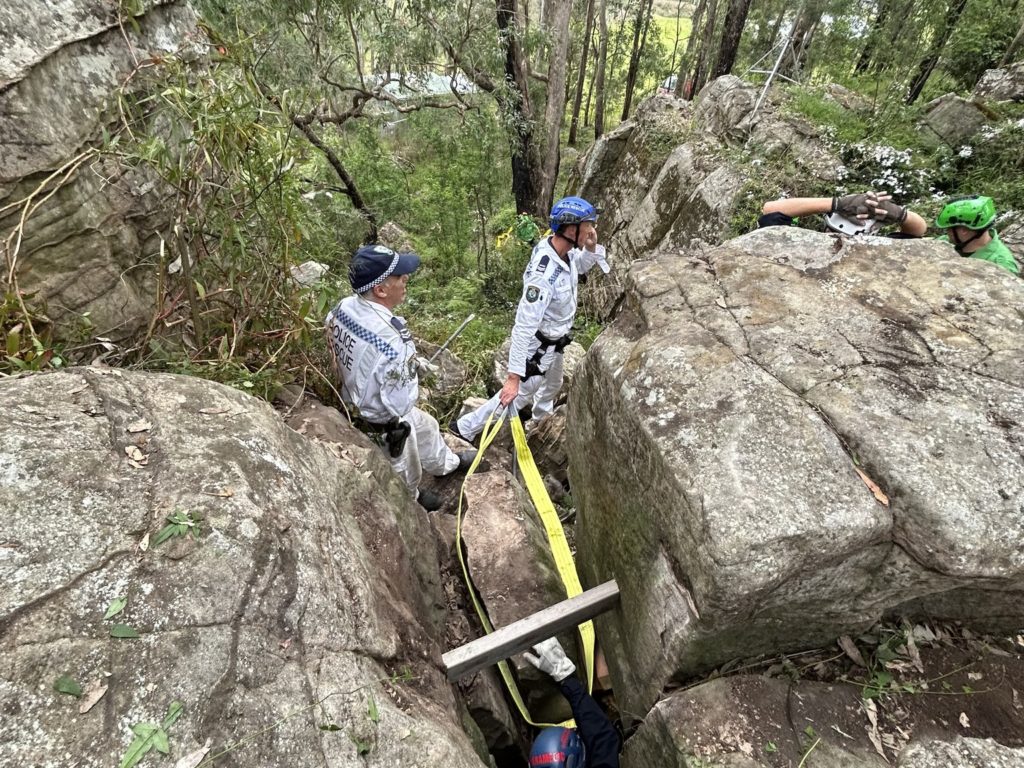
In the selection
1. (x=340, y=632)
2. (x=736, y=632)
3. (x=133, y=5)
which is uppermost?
(x=133, y=5)

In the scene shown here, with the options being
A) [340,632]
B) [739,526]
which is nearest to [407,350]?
[340,632]

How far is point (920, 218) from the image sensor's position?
4348 millimetres

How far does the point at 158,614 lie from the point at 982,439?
3437 millimetres

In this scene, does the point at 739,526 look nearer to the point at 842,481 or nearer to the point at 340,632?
the point at 842,481

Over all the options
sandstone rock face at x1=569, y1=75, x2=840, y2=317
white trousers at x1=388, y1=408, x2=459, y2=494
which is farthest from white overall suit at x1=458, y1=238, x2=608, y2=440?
sandstone rock face at x1=569, y1=75, x2=840, y2=317

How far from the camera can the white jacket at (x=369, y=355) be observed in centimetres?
398

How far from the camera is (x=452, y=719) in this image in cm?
249

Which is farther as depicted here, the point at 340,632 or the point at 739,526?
the point at 739,526

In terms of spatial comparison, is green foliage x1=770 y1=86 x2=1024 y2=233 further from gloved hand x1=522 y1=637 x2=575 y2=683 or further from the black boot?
gloved hand x1=522 y1=637 x2=575 y2=683

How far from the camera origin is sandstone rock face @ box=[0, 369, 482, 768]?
5.25ft

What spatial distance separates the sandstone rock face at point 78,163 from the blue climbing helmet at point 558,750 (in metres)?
3.53

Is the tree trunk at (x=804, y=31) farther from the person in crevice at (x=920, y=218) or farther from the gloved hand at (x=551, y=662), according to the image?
the gloved hand at (x=551, y=662)

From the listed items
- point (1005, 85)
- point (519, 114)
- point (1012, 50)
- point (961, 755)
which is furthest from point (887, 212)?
point (1012, 50)

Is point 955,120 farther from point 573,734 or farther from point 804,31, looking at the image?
point 804,31
